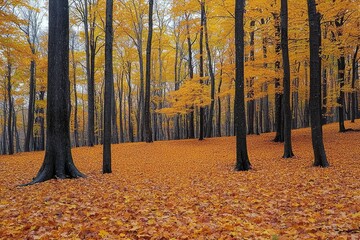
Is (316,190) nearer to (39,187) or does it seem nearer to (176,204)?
(176,204)

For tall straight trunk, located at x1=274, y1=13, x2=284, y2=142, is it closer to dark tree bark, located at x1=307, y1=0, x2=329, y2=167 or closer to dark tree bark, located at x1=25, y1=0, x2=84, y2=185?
dark tree bark, located at x1=307, y1=0, x2=329, y2=167

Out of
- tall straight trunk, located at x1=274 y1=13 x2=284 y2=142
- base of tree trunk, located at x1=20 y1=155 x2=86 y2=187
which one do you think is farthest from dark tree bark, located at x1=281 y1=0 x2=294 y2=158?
base of tree trunk, located at x1=20 y1=155 x2=86 y2=187

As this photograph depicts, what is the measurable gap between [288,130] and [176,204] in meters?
8.29

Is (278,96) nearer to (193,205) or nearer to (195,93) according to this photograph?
(195,93)

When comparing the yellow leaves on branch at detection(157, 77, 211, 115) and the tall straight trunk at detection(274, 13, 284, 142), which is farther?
the yellow leaves on branch at detection(157, 77, 211, 115)

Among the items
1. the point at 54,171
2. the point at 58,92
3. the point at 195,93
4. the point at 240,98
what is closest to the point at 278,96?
the point at 195,93

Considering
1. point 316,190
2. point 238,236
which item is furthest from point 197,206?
point 316,190

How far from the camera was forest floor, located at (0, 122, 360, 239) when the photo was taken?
404cm

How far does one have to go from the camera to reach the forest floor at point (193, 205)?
404cm

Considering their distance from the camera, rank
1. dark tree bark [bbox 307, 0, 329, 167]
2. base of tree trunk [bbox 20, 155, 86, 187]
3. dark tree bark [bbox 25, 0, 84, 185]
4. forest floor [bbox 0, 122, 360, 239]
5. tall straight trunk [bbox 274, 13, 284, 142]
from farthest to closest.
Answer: tall straight trunk [bbox 274, 13, 284, 142], dark tree bark [bbox 307, 0, 329, 167], dark tree bark [bbox 25, 0, 84, 185], base of tree trunk [bbox 20, 155, 86, 187], forest floor [bbox 0, 122, 360, 239]

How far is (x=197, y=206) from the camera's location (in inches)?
223

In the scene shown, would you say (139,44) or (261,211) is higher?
→ (139,44)

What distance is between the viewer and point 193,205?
228 inches

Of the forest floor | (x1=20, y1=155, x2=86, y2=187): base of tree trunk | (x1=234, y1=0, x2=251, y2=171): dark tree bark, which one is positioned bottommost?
the forest floor
